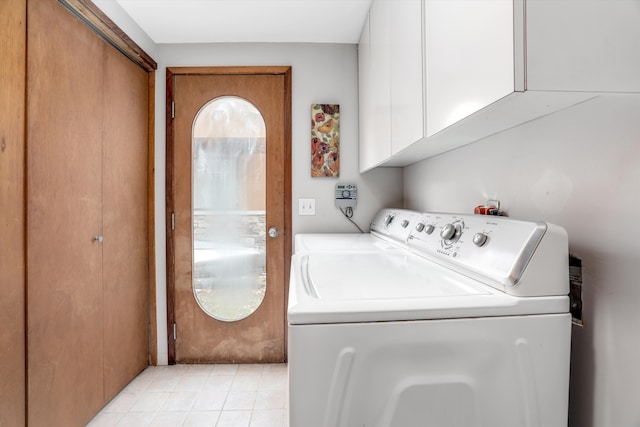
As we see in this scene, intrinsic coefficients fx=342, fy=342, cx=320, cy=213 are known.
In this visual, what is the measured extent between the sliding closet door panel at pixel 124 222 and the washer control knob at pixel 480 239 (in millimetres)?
1816

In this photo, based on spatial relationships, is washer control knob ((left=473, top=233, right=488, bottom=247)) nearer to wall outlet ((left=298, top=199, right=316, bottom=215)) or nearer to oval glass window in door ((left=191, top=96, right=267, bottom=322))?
wall outlet ((left=298, top=199, right=316, bottom=215))

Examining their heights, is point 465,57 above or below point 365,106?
below

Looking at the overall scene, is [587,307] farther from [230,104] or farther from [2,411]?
[230,104]

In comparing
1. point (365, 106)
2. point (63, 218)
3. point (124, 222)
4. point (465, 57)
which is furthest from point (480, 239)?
point (124, 222)

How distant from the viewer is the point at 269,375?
86.4 inches

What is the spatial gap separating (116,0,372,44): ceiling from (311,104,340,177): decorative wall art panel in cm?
47

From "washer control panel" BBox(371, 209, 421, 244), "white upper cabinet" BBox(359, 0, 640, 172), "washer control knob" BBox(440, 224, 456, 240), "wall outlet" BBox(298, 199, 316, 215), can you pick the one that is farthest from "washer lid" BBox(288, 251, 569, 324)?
"wall outlet" BBox(298, 199, 316, 215)

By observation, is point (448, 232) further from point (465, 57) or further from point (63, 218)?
point (63, 218)

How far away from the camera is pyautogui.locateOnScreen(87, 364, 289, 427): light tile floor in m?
1.75

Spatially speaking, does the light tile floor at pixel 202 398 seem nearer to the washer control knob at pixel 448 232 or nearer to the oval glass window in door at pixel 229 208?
the oval glass window in door at pixel 229 208

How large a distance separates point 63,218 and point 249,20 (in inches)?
57.6

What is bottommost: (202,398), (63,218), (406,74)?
(202,398)

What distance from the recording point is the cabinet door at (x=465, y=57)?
64 cm

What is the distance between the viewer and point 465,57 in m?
0.78
